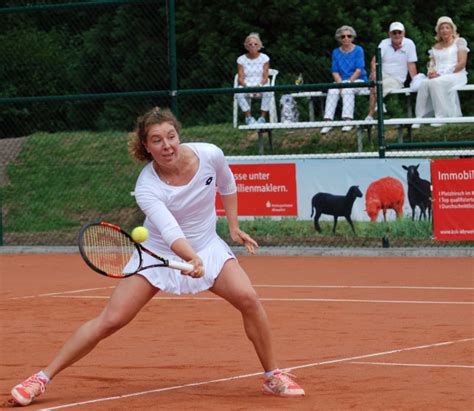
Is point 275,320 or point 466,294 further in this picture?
point 466,294

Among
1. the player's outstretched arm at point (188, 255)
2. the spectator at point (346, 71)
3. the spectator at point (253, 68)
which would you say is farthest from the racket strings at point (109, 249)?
the spectator at point (253, 68)

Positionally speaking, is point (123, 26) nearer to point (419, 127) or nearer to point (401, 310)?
point (419, 127)

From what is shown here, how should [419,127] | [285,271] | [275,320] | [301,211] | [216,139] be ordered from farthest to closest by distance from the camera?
[216,139], [419,127], [301,211], [285,271], [275,320]

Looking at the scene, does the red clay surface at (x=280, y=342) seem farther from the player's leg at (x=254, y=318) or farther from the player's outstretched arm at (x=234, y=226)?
→ the player's outstretched arm at (x=234, y=226)

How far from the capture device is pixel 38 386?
22.1ft

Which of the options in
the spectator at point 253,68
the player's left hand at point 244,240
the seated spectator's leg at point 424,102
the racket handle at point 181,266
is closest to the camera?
the racket handle at point 181,266

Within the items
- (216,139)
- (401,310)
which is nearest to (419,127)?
(216,139)

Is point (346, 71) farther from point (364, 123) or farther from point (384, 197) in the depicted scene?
point (384, 197)

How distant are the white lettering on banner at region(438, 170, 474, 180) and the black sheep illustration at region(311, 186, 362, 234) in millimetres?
1048

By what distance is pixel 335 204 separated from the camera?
15.8m

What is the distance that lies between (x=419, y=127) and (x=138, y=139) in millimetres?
12102

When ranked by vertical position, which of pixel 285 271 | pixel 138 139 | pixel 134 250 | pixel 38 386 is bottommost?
pixel 285 271

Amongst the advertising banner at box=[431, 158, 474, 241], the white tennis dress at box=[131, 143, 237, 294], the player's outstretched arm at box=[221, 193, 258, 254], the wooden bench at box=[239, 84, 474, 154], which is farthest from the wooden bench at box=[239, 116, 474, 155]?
the white tennis dress at box=[131, 143, 237, 294]

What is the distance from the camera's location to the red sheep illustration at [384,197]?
15.4 metres
